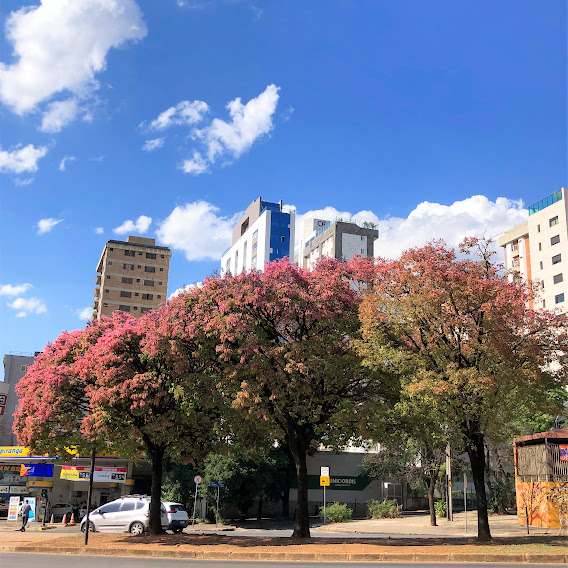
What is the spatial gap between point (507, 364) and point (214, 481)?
1071 inches

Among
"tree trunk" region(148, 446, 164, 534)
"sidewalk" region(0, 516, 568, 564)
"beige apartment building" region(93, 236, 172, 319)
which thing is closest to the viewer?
"sidewalk" region(0, 516, 568, 564)

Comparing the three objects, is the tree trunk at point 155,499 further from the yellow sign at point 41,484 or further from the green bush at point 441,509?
the green bush at point 441,509

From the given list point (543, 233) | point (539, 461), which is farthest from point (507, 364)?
point (543, 233)

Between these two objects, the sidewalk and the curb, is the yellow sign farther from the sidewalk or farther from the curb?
the curb

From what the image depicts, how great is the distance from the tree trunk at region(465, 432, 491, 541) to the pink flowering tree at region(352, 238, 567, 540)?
3 centimetres

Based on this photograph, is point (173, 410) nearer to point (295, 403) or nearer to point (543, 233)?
point (295, 403)

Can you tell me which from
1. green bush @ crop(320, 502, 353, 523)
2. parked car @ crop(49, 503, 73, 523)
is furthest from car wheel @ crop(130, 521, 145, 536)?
green bush @ crop(320, 502, 353, 523)

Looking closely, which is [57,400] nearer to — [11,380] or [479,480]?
[479,480]

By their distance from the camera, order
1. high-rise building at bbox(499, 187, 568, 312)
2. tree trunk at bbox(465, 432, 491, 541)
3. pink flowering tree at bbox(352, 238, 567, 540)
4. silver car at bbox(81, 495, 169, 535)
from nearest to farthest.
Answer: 1. pink flowering tree at bbox(352, 238, 567, 540)
2. tree trunk at bbox(465, 432, 491, 541)
3. silver car at bbox(81, 495, 169, 535)
4. high-rise building at bbox(499, 187, 568, 312)

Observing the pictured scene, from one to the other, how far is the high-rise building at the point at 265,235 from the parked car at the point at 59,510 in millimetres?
62929

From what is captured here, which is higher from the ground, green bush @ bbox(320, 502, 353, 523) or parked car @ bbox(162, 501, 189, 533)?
parked car @ bbox(162, 501, 189, 533)

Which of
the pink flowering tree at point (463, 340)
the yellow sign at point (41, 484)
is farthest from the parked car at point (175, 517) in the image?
the yellow sign at point (41, 484)

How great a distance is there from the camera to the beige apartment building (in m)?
93.8

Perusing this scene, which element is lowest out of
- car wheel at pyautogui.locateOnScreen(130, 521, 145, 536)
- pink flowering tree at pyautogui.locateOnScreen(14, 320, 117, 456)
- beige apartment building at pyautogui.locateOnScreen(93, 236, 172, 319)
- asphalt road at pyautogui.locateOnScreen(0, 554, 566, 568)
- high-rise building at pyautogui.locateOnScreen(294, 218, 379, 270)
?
car wheel at pyautogui.locateOnScreen(130, 521, 145, 536)
